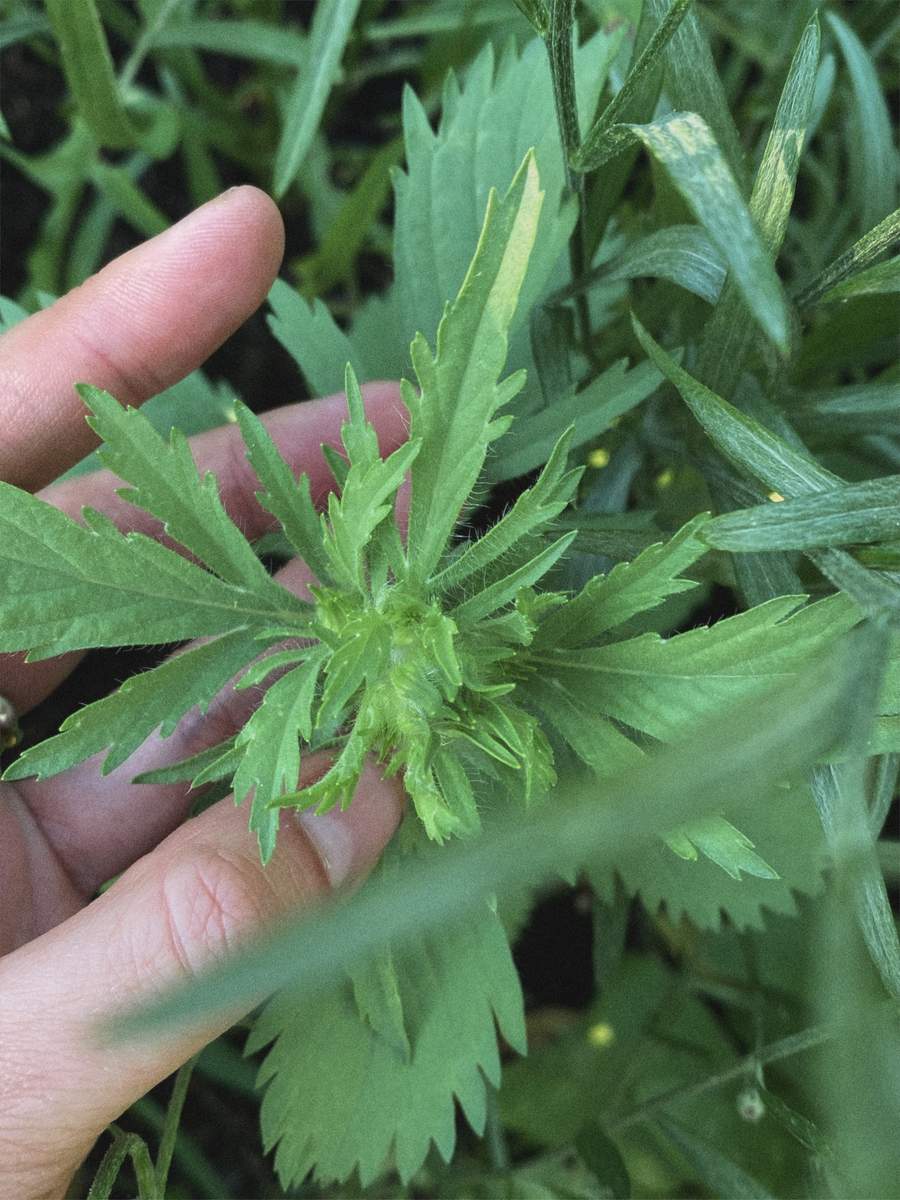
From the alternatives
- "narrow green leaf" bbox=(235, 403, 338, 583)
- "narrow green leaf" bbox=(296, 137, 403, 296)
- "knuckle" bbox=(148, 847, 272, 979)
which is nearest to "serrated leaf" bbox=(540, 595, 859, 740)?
"narrow green leaf" bbox=(235, 403, 338, 583)

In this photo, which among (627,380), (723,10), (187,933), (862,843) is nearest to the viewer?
(862,843)

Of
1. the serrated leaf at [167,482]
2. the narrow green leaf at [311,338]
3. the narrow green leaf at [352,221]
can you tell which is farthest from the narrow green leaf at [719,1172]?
the narrow green leaf at [352,221]

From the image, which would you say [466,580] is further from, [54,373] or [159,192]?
[159,192]

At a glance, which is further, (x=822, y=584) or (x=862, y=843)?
(x=822, y=584)

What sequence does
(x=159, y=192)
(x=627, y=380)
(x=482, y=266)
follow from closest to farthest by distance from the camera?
(x=482, y=266)
(x=627, y=380)
(x=159, y=192)

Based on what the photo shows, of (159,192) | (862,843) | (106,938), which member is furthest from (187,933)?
(159,192)

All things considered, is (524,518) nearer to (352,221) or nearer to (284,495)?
(284,495)

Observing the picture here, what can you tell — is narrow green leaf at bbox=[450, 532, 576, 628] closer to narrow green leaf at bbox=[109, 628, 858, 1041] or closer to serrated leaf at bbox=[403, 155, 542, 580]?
serrated leaf at bbox=[403, 155, 542, 580]

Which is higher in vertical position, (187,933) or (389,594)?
(389,594)
